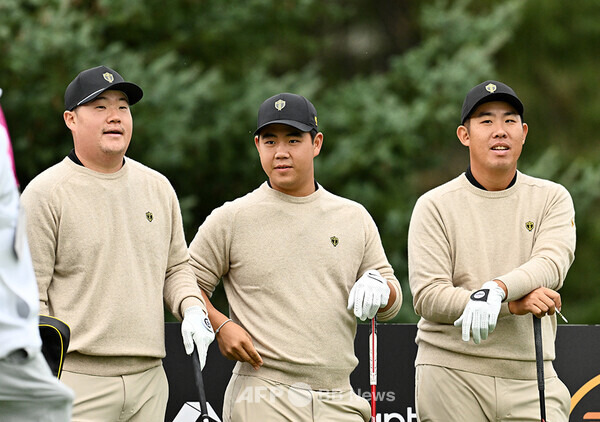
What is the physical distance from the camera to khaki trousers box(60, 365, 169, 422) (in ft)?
14.5

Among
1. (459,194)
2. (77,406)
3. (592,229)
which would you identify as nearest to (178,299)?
(77,406)

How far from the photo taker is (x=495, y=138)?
5.14m

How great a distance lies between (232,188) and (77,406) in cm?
847

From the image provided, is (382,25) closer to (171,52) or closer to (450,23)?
(450,23)

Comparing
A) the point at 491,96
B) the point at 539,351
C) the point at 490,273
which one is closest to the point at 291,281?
the point at 490,273

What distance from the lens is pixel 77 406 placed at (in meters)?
4.41

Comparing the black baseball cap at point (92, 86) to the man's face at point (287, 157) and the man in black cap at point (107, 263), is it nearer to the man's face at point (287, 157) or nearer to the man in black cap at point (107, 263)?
the man in black cap at point (107, 263)

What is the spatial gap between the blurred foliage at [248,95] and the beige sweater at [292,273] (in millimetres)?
6355

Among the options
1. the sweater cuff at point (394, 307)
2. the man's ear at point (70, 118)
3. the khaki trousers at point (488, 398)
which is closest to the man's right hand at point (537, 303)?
the khaki trousers at point (488, 398)

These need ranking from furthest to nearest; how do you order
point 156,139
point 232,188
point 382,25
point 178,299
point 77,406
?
point 382,25
point 232,188
point 156,139
point 178,299
point 77,406

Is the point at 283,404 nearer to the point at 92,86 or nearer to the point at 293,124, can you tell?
the point at 293,124

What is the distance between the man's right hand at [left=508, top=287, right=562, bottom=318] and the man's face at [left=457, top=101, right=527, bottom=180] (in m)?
0.62

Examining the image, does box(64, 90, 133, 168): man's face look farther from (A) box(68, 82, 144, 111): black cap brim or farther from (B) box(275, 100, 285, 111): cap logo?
(B) box(275, 100, 285, 111): cap logo

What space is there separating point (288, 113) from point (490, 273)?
118cm
